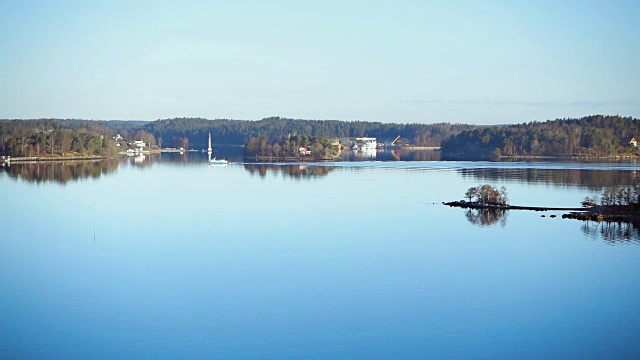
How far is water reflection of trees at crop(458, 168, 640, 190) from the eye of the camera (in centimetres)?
2597

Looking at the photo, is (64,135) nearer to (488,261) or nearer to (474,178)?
(474,178)

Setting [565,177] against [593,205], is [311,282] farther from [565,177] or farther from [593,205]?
[565,177]

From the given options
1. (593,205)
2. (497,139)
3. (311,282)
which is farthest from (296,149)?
(311,282)

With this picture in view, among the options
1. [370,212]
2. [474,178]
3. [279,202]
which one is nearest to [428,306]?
[370,212]

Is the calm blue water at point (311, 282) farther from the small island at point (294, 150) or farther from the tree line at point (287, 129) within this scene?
the tree line at point (287, 129)

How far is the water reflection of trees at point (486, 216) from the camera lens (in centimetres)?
1673

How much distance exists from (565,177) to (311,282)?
21380 millimetres

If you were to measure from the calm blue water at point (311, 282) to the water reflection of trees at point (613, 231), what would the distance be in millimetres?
58

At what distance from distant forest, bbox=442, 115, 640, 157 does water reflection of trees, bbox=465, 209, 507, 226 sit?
35791mm

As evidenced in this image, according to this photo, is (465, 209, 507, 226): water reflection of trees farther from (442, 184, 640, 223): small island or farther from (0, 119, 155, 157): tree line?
(0, 119, 155, 157): tree line

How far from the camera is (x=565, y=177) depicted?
96.5 feet

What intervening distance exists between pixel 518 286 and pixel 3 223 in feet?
37.7

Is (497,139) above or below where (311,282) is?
above

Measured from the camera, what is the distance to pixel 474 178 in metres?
29.4
